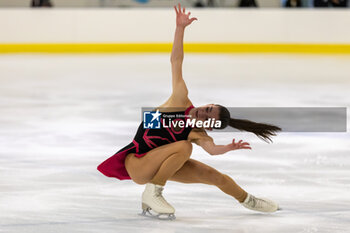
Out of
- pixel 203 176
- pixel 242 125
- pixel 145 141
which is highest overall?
pixel 242 125

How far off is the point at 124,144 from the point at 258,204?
6.31ft

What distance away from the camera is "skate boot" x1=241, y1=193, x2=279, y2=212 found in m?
3.00

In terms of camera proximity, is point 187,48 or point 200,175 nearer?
point 200,175

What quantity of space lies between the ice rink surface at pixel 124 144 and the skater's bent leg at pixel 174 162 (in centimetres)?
20

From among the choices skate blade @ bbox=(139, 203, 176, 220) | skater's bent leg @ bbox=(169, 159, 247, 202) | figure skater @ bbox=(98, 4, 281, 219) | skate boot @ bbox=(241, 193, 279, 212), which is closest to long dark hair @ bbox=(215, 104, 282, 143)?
figure skater @ bbox=(98, 4, 281, 219)

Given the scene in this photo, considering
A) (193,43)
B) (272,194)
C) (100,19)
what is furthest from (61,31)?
(272,194)

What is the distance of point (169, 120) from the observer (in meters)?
2.78

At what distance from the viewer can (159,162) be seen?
2.84 meters

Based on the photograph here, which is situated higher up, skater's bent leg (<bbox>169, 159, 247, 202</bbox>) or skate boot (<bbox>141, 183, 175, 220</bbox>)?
skater's bent leg (<bbox>169, 159, 247, 202</bbox>)

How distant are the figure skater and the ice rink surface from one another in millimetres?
128

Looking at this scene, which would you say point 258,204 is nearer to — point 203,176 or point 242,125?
point 203,176

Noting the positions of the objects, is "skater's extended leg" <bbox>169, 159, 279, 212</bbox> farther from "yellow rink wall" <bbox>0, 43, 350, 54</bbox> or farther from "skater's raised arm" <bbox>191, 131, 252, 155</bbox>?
"yellow rink wall" <bbox>0, 43, 350, 54</bbox>

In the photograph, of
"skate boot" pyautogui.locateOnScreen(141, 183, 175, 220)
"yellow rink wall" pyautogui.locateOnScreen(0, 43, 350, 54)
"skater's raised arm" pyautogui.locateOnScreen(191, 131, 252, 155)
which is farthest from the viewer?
"yellow rink wall" pyautogui.locateOnScreen(0, 43, 350, 54)

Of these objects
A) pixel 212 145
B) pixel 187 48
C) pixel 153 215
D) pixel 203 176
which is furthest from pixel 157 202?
pixel 187 48
